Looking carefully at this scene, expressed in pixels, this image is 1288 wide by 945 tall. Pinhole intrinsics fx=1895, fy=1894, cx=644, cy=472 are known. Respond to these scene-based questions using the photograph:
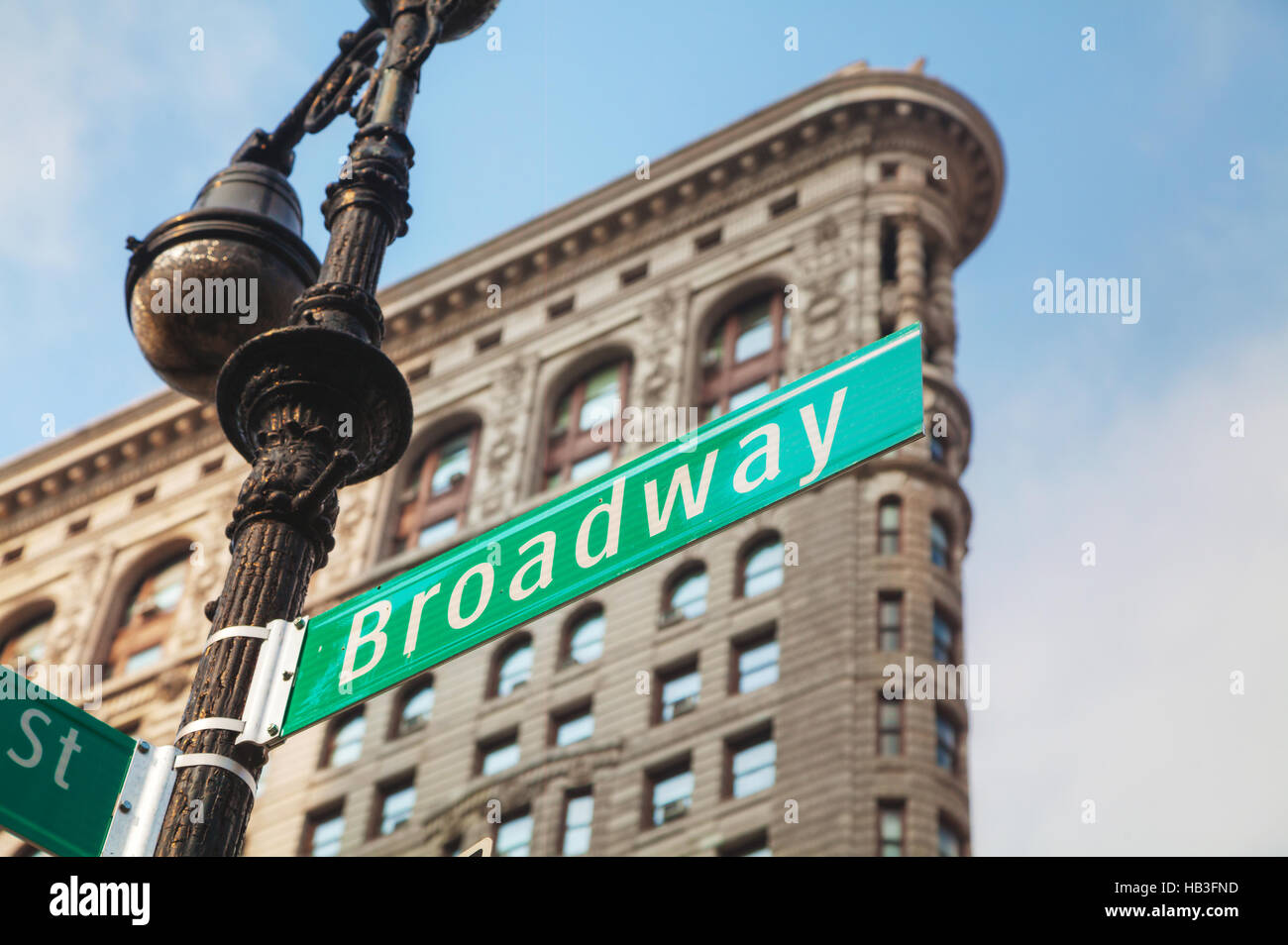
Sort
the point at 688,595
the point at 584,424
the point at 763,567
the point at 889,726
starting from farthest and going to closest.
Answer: the point at 584,424 → the point at 688,595 → the point at 763,567 → the point at 889,726

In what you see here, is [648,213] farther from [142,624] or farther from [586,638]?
[142,624]

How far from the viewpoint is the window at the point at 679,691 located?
42938 mm

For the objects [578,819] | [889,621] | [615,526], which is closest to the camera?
[615,526]

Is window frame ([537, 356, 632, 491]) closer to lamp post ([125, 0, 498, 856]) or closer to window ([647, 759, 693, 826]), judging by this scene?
window ([647, 759, 693, 826])

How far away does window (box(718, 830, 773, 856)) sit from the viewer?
38531 mm

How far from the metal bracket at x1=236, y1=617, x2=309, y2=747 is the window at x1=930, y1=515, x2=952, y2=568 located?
129 ft

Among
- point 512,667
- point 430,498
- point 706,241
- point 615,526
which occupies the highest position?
point 706,241

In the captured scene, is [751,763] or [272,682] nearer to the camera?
[272,682]

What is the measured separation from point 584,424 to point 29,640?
20.2 m

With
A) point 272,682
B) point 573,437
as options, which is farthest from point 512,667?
point 272,682

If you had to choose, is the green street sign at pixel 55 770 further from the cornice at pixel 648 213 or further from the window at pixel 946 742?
the cornice at pixel 648 213

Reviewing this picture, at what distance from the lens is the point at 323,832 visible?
46.3 m

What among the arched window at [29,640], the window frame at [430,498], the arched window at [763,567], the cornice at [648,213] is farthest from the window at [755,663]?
the arched window at [29,640]
